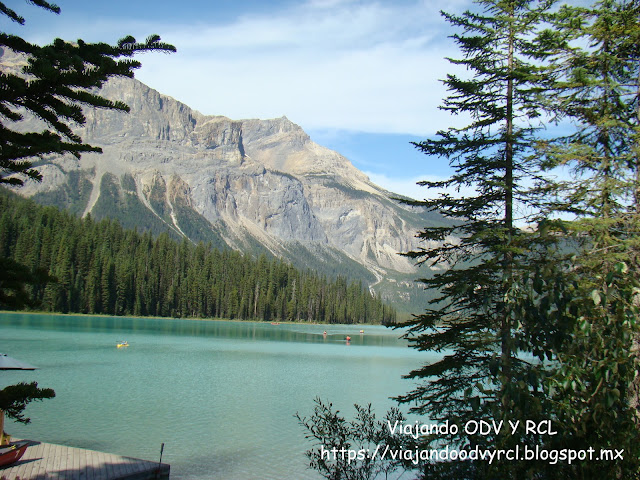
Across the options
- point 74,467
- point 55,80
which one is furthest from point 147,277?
point 55,80

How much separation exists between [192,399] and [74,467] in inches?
581

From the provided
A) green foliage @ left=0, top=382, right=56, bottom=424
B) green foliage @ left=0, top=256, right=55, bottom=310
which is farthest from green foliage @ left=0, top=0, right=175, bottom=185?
green foliage @ left=0, top=382, right=56, bottom=424

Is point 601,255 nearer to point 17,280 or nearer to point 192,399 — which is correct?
point 17,280

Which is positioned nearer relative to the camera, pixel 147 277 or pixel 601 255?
pixel 601 255

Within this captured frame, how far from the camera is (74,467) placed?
46.6ft

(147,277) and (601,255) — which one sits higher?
(147,277)

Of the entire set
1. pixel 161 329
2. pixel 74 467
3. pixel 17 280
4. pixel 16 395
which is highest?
pixel 17 280

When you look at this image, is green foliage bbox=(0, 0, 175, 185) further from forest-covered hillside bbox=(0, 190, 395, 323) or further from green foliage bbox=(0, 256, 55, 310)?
forest-covered hillside bbox=(0, 190, 395, 323)

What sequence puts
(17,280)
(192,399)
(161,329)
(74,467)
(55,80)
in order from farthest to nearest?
(161,329), (192,399), (74,467), (17,280), (55,80)

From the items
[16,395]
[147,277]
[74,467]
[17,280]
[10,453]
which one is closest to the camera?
[17,280]

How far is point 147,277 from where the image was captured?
134 metres

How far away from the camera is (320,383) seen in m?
37.1

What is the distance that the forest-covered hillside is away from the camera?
113 metres

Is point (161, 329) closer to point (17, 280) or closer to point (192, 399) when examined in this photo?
point (192, 399)
